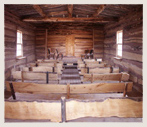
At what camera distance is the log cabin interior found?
6.82 ft

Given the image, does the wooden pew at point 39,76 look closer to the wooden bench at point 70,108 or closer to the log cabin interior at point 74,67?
the log cabin interior at point 74,67

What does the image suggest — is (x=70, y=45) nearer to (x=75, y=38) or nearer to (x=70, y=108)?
(x=75, y=38)

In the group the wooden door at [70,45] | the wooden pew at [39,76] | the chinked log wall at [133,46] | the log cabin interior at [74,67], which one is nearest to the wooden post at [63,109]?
the log cabin interior at [74,67]

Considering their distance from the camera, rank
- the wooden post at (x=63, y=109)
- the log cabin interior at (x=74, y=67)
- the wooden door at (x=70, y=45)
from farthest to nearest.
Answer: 1. the wooden door at (x=70, y=45)
2. the log cabin interior at (x=74, y=67)
3. the wooden post at (x=63, y=109)

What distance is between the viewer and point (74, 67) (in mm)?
10008

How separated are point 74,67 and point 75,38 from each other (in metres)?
4.52

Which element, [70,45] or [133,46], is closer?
[133,46]

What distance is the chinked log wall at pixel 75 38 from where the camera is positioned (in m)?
13.2

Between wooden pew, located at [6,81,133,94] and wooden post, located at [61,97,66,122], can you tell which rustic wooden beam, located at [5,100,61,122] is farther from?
wooden pew, located at [6,81,133,94]

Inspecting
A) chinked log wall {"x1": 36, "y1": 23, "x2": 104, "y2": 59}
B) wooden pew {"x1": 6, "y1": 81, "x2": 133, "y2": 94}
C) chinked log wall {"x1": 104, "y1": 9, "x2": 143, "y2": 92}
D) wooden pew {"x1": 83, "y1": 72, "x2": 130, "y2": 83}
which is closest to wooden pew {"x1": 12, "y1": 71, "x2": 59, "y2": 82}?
wooden pew {"x1": 83, "y1": 72, "x2": 130, "y2": 83}

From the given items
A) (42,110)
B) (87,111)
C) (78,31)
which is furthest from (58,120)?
(78,31)

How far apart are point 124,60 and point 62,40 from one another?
7225 millimetres

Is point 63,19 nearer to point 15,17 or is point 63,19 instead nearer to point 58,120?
point 15,17

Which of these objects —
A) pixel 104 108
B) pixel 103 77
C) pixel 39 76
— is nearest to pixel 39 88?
pixel 39 76
